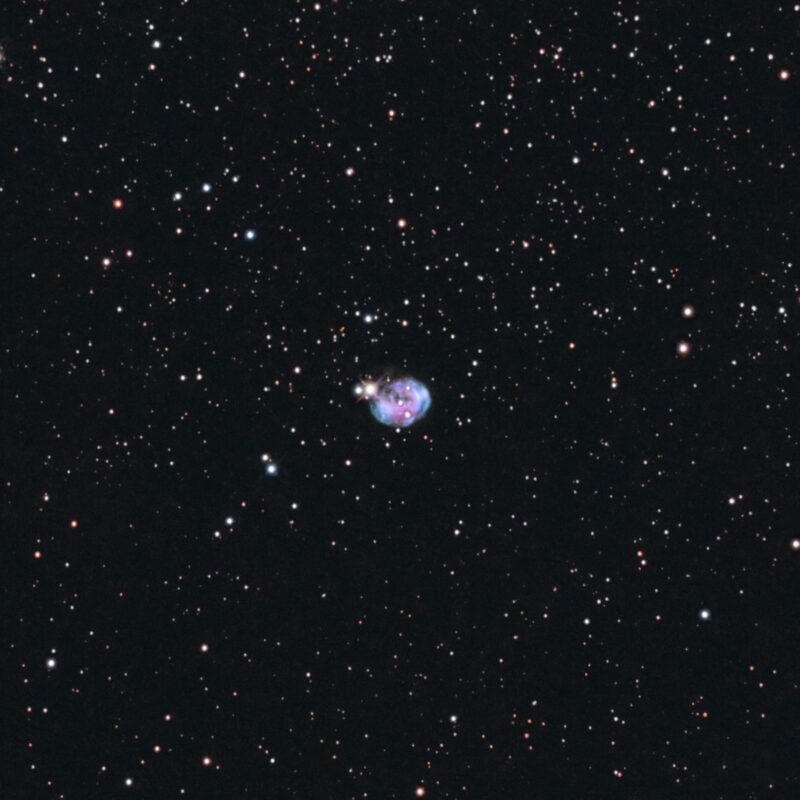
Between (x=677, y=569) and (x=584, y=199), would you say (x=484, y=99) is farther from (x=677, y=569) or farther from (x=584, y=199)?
(x=677, y=569)

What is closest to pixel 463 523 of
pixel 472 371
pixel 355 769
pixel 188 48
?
pixel 472 371

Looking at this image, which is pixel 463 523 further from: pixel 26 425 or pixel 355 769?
pixel 26 425

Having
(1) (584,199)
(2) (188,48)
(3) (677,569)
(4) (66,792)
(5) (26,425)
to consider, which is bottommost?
(4) (66,792)

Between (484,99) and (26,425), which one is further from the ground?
(484,99)

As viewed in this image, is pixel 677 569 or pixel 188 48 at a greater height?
pixel 188 48

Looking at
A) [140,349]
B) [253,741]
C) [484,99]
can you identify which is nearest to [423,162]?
[484,99]

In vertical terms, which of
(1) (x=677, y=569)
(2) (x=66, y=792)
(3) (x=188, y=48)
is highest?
(3) (x=188, y=48)
